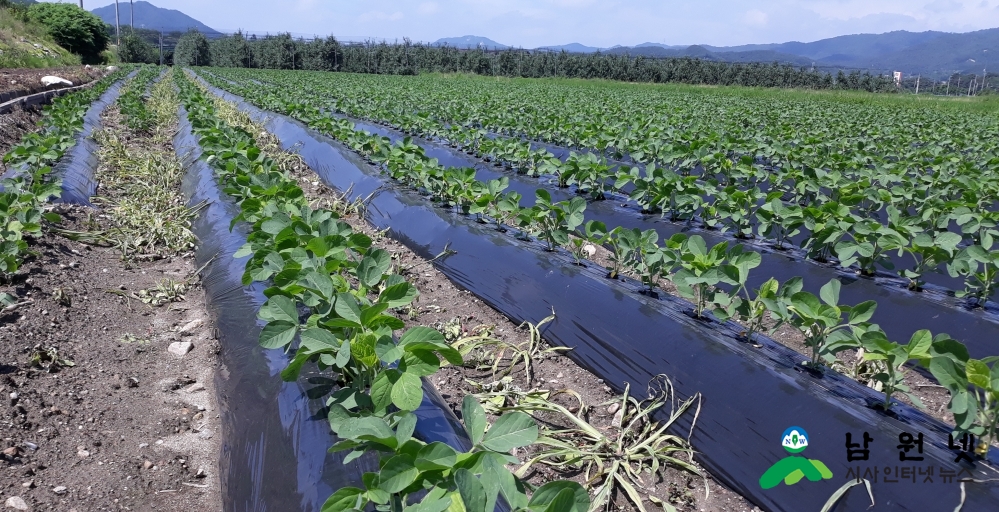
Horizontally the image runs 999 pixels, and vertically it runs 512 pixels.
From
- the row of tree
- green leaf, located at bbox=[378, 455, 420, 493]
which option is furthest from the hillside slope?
green leaf, located at bbox=[378, 455, 420, 493]

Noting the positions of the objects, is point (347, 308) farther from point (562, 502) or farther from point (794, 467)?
point (794, 467)

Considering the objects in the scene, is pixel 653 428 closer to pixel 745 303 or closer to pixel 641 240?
pixel 745 303

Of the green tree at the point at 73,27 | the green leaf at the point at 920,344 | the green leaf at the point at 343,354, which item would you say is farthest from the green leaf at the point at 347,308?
the green tree at the point at 73,27

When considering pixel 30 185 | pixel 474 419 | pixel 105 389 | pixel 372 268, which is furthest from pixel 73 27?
pixel 474 419

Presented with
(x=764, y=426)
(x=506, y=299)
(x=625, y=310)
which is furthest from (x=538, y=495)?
(x=506, y=299)

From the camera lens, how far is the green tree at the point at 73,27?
39094 mm

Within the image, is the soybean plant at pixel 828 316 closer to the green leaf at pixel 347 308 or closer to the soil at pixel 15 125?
the green leaf at pixel 347 308

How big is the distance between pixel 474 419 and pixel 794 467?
127 cm

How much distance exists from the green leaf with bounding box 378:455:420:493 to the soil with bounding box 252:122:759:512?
110cm

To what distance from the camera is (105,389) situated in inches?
111

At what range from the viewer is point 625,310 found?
303cm

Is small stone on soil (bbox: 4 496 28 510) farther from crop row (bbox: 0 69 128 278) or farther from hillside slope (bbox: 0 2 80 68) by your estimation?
hillside slope (bbox: 0 2 80 68)

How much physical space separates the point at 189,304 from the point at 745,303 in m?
3.27

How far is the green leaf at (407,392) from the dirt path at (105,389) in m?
1.07
